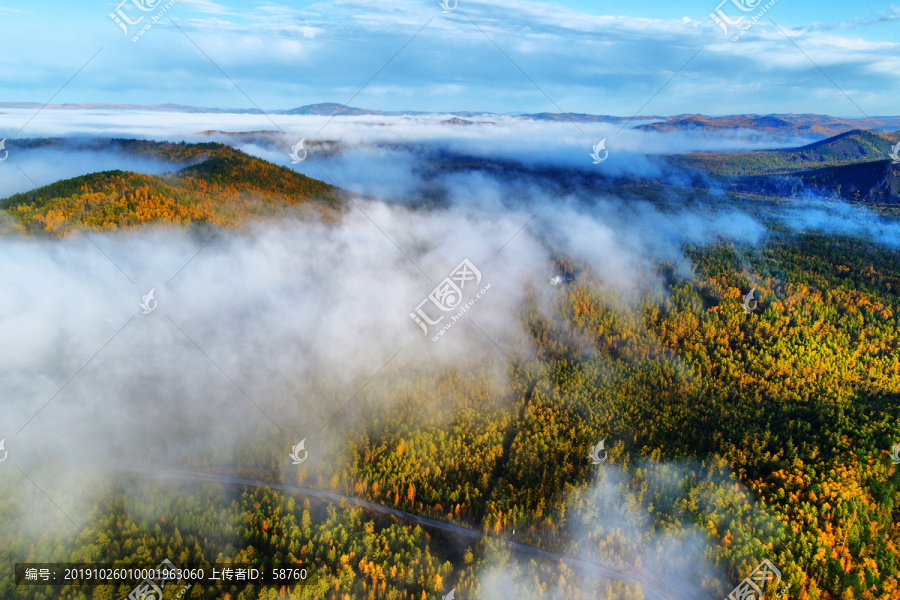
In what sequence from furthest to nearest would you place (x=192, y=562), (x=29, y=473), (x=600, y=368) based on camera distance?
(x=600, y=368)
(x=29, y=473)
(x=192, y=562)

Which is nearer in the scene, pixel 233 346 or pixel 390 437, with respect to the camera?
pixel 390 437

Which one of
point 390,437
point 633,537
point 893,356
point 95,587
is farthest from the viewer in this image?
point 893,356

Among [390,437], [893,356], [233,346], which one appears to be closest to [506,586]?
[390,437]

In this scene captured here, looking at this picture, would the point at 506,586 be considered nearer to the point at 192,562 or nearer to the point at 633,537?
the point at 633,537

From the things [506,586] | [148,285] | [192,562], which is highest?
[148,285]

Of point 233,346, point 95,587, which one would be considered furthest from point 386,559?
point 233,346

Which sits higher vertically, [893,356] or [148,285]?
[148,285]
